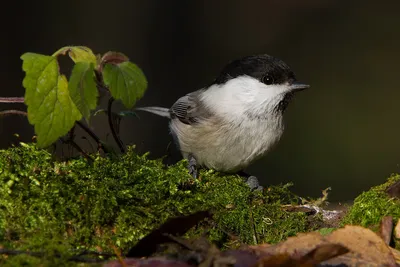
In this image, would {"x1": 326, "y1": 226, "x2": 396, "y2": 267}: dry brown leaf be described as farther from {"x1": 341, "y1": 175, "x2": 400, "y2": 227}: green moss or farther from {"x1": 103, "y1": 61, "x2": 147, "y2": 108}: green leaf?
{"x1": 103, "y1": 61, "x2": 147, "y2": 108}: green leaf

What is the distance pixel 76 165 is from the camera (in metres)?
1.79

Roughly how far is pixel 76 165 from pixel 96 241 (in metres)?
0.30

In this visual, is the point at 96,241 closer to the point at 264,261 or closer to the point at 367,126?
the point at 264,261

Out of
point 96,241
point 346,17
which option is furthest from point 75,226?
point 346,17

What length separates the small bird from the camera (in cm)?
266

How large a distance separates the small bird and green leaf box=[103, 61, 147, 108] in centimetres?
81

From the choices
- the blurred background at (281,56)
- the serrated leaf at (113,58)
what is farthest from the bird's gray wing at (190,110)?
the blurred background at (281,56)

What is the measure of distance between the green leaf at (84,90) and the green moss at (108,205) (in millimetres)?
190

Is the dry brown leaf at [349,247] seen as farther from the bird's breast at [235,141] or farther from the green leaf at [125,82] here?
the bird's breast at [235,141]

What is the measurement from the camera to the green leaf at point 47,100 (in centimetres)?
172

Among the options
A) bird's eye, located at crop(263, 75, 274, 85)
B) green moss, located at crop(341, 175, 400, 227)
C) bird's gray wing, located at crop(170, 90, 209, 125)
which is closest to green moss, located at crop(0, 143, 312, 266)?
green moss, located at crop(341, 175, 400, 227)

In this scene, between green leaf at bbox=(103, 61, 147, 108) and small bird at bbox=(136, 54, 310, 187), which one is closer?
green leaf at bbox=(103, 61, 147, 108)

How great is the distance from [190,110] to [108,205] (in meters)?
1.43

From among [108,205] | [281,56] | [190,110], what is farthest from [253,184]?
[281,56]
